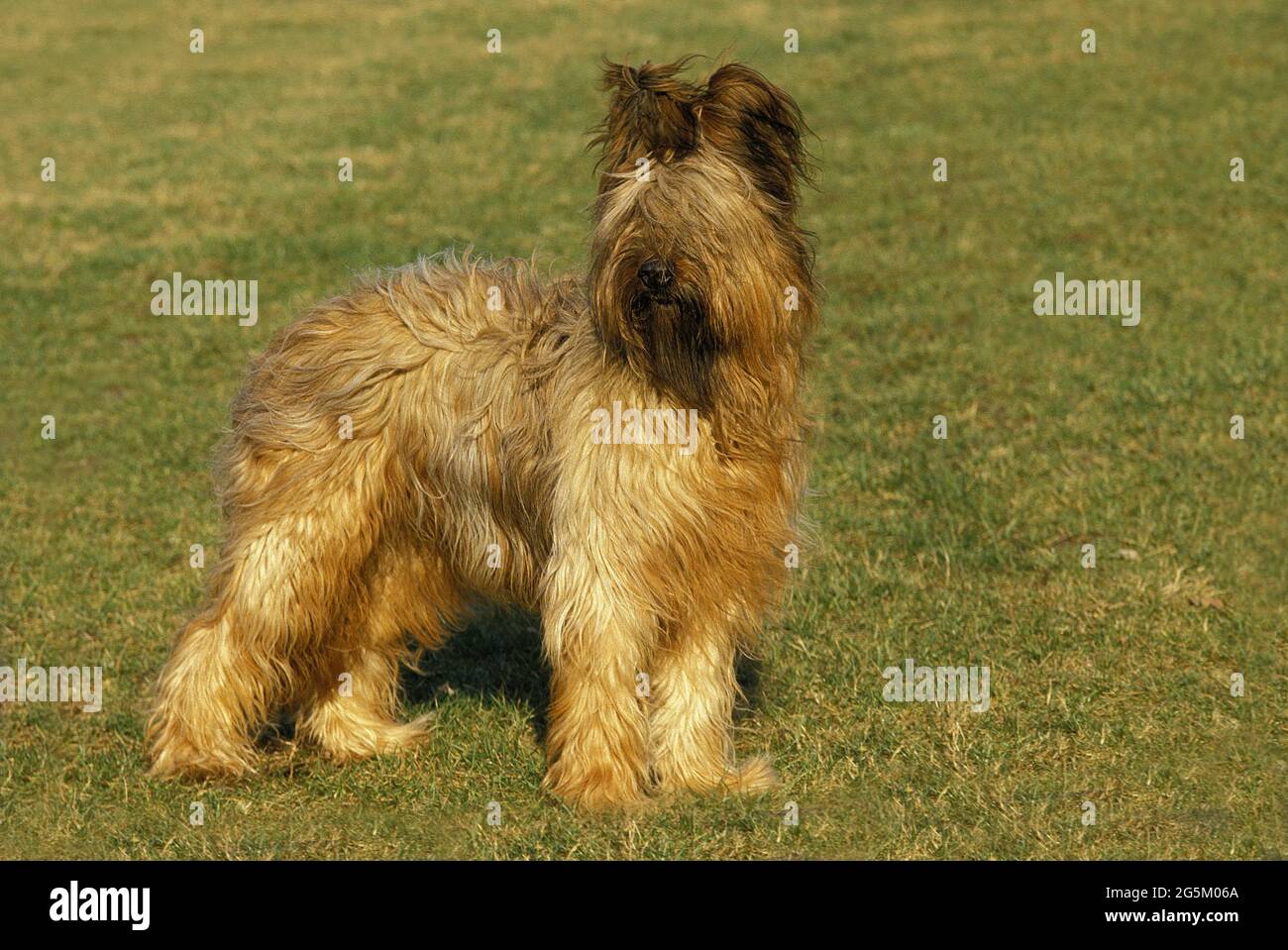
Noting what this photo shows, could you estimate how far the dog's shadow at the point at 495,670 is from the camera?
759cm

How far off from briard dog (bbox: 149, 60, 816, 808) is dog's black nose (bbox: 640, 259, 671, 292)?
0.06 feet

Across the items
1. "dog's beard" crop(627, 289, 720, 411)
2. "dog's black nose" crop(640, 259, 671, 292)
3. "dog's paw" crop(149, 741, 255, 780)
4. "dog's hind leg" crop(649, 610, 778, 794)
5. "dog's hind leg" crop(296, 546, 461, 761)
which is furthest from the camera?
"dog's hind leg" crop(296, 546, 461, 761)

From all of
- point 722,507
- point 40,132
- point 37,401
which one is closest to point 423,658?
point 722,507

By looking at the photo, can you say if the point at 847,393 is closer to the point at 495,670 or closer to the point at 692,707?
the point at 495,670

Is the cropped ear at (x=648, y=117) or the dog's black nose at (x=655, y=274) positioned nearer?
the dog's black nose at (x=655, y=274)

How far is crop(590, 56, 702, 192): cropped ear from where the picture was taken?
18.6 ft

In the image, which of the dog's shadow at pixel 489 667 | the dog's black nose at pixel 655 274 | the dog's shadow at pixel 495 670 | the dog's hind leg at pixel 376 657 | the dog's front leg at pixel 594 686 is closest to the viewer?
the dog's black nose at pixel 655 274

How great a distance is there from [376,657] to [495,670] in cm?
93

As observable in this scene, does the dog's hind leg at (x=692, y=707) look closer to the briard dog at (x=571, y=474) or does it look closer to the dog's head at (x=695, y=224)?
the briard dog at (x=571, y=474)

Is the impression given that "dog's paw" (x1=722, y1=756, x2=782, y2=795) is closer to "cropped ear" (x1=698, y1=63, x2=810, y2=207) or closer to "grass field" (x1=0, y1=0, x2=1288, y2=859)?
"grass field" (x1=0, y1=0, x2=1288, y2=859)

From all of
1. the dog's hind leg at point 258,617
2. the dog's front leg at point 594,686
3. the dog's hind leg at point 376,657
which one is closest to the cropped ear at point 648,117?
the dog's front leg at point 594,686

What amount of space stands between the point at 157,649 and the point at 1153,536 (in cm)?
553

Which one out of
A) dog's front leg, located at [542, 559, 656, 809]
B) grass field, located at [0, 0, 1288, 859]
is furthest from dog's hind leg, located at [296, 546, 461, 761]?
dog's front leg, located at [542, 559, 656, 809]

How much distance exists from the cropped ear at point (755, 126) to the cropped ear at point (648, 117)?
2.9 inches
